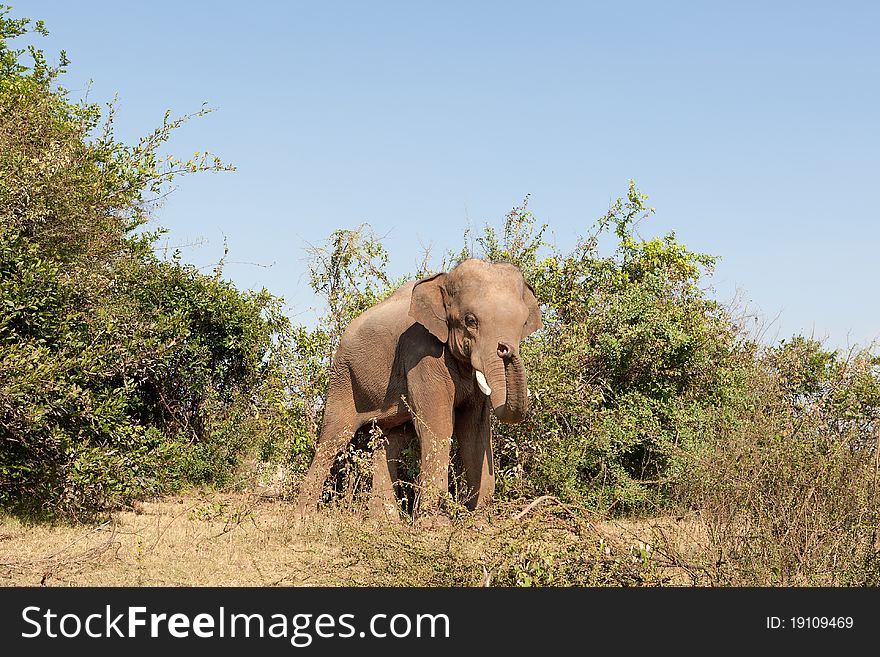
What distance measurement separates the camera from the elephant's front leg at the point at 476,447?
35.3ft

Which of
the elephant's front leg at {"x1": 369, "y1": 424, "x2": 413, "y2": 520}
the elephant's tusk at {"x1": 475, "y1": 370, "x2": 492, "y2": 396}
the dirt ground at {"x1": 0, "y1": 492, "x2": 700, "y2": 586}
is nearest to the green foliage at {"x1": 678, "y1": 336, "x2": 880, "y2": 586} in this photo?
the dirt ground at {"x1": 0, "y1": 492, "x2": 700, "y2": 586}

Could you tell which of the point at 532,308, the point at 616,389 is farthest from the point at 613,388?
the point at 532,308

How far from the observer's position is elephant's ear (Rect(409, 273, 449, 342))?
10.5 metres

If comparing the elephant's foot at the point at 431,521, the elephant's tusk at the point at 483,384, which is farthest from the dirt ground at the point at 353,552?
the elephant's tusk at the point at 483,384

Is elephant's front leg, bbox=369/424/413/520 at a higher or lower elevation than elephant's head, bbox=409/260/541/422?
lower

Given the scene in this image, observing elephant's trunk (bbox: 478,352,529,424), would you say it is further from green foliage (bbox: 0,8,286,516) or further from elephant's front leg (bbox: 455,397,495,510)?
green foliage (bbox: 0,8,286,516)

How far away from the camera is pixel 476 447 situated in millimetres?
10875

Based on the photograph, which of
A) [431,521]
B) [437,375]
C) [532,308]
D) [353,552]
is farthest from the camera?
[532,308]

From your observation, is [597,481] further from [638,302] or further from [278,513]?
[278,513]

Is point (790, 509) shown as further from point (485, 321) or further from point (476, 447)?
point (476, 447)

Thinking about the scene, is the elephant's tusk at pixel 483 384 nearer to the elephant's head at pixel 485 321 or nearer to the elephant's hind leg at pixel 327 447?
the elephant's head at pixel 485 321

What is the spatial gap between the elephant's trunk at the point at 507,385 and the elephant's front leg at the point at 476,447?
77cm

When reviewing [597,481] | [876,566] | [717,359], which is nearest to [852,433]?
[876,566]

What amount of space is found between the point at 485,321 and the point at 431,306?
812mm
